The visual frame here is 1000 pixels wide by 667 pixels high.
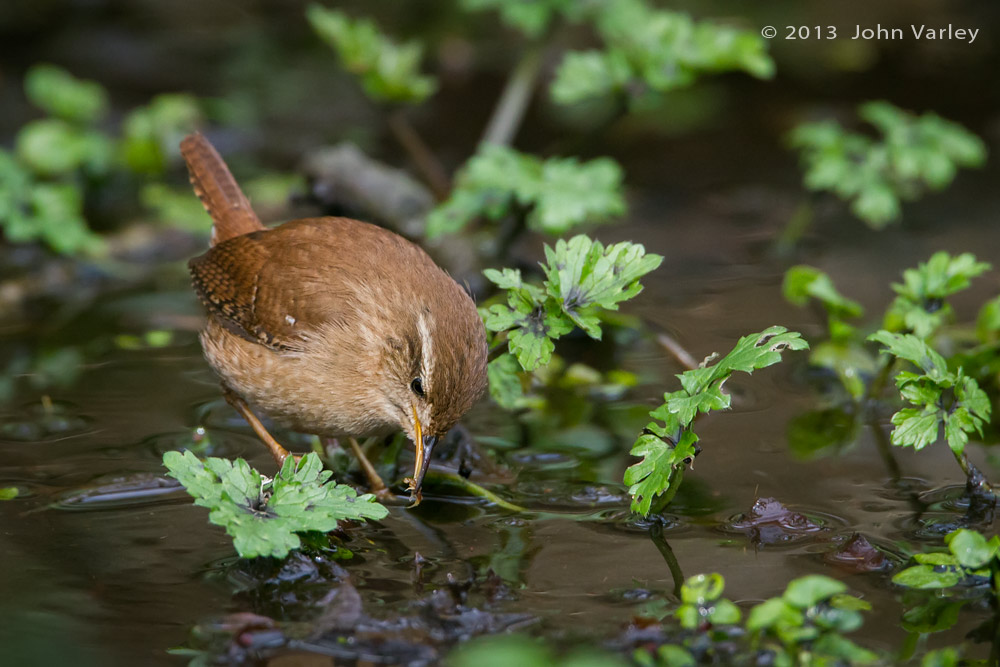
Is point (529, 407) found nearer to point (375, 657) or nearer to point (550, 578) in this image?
point (550, 578)

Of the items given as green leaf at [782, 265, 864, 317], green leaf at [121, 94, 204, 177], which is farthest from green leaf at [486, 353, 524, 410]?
green leaf at [121, 94, 204, 177]

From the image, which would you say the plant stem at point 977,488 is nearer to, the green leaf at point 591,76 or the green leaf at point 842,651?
the green leaf at point 842,651

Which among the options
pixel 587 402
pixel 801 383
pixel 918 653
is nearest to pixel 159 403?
pixel 587 402

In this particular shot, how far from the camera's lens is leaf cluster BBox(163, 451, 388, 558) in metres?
3.23

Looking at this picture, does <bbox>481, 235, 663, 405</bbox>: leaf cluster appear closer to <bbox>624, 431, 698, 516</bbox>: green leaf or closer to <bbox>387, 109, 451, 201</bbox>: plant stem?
<bbox>624, 431, 698, 516</bbox>: green leaf

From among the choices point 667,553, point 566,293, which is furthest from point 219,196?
point 667,553

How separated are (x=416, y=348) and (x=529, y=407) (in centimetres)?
122

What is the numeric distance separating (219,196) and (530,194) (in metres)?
1.47

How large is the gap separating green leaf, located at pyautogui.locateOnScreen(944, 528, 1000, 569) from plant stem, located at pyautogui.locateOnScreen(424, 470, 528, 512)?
151 centimetres

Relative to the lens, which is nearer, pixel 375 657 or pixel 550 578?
pixel 375 657

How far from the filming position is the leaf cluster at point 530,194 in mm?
5105

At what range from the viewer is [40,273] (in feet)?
21.0

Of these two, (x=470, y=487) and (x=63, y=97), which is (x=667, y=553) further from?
(x=63, y=97)

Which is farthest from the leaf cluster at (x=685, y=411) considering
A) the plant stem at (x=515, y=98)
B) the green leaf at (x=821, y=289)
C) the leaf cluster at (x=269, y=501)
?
the plant stem at (x=515, y=98)
